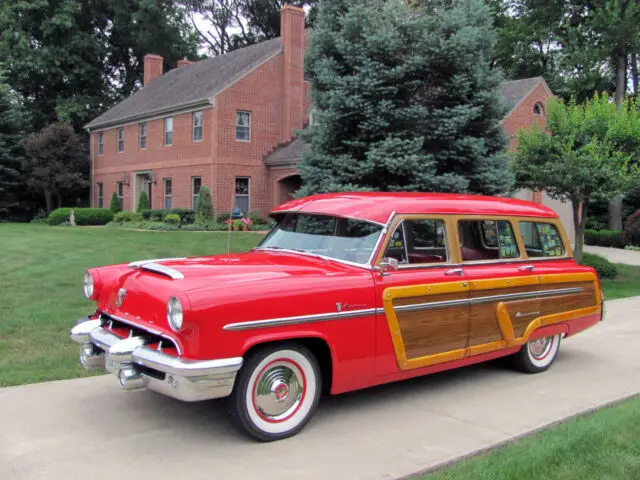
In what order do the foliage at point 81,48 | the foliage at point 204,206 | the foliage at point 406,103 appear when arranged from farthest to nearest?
1. the foliage at point 81,48
2. the foliage at point 204,206
3. the foliage at point 406,103

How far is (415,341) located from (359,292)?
704 millimetres

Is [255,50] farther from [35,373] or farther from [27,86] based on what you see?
[35,373]

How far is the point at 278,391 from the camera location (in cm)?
416

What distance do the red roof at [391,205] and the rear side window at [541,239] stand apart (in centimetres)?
21

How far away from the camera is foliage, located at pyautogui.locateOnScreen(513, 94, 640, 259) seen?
1192cm

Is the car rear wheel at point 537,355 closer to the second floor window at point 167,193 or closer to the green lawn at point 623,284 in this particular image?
the green lawn at point 623,284

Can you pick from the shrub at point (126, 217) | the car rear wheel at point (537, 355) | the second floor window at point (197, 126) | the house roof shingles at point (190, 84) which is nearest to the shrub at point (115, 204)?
the shrub at point (126, 217)

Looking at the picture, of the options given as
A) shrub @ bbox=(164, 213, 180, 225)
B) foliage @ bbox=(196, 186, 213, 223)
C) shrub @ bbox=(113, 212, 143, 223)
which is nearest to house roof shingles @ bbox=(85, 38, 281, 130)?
foliage @ bbox=(196, 186, 213, 223)

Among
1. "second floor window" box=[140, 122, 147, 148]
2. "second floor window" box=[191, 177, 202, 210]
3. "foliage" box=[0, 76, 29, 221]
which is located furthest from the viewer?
"foliage" box=[0, 76, 29, 221]

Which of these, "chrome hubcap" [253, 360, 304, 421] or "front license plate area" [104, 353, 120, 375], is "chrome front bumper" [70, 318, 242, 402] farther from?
"chrome hubcap" [253, 360, 304, 421]

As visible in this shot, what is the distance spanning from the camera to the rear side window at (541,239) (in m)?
6.05

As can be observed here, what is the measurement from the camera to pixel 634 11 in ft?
91.2

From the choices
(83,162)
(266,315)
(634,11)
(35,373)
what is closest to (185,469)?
(266,315)

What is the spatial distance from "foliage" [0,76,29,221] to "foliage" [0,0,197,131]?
3235 mm
